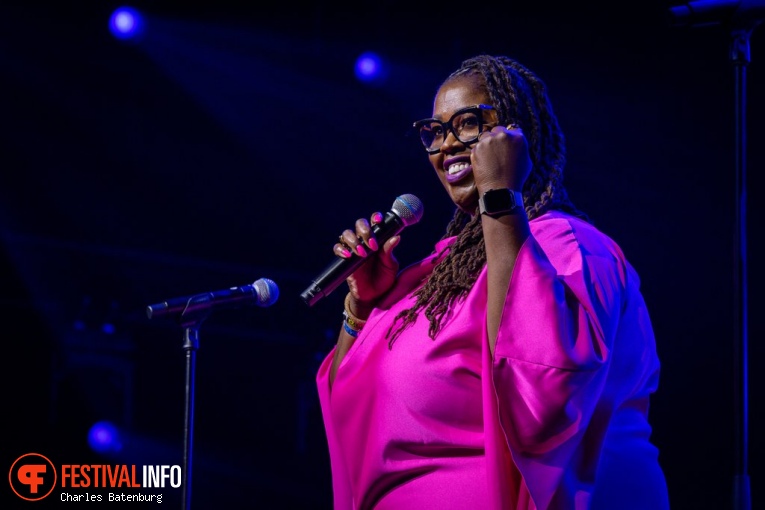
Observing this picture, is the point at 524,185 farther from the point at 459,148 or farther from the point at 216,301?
the point at 216,301

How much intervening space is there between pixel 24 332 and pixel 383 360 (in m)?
3.32

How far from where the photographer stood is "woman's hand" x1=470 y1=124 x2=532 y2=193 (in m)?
1.55

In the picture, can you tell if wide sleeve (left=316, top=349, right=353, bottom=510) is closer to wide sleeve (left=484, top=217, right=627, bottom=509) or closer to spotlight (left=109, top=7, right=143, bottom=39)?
wide sleeve (left=484, top=217, right=627, bottom=509)

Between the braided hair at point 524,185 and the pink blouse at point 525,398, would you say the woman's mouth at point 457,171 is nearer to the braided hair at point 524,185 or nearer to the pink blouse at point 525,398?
the braided hair at point 524,185

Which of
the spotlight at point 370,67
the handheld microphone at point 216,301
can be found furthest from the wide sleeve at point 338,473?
the spotlight at point 370,67

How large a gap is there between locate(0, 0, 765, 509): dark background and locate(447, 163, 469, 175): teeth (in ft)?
7.83

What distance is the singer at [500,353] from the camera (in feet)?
4.66

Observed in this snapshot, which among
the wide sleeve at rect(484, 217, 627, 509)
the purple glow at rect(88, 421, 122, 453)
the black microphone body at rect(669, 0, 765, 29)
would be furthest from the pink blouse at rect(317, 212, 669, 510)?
the purple glow at rect(88, 421, 122, 453)

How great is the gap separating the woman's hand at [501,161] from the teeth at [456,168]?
267 mm

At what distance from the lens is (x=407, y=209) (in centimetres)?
203

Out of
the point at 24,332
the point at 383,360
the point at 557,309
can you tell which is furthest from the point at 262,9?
the point at 557,309

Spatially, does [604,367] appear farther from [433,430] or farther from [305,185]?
[305,185]

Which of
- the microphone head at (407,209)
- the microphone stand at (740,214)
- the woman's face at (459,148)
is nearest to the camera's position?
the microphone stand at (740,214)

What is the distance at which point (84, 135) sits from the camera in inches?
189
